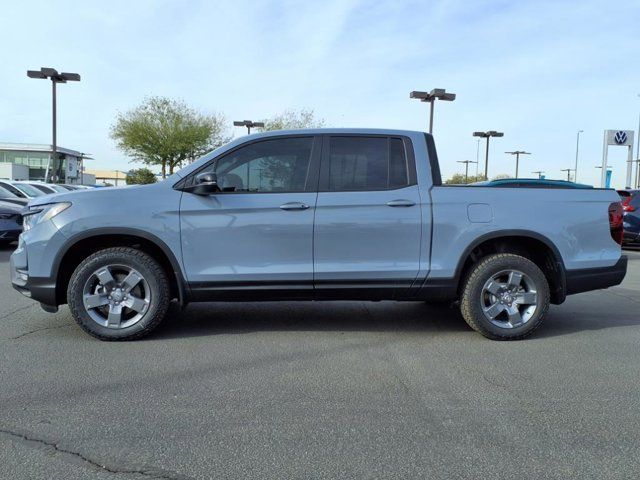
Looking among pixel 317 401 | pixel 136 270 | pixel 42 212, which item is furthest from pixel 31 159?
pixel 317 401

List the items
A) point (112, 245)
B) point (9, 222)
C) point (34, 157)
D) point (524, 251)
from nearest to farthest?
1. point (112, 245)
2. point (524, 251)
3. point (9, 222)
4. point (34, 157)

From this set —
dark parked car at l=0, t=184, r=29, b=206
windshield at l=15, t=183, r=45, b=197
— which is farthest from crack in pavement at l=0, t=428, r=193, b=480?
windshield at l=15, t=183, r=45, b=197

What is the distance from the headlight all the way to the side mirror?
1.13 metres

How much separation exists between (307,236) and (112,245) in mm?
1834

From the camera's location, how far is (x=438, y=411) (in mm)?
3619

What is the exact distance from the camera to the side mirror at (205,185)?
4.86 metres

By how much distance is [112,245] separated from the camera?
526 cm

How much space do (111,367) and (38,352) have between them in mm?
840

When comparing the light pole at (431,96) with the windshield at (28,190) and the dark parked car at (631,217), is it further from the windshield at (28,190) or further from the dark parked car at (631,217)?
the windshield at (28,190)

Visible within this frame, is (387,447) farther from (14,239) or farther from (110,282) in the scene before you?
(14,239)

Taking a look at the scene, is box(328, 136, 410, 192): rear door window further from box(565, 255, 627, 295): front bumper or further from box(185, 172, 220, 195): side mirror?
box(565, 255, 627, 295): front bumper

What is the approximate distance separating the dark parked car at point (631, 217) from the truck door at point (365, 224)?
10912 mm

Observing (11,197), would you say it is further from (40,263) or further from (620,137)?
(620,137)

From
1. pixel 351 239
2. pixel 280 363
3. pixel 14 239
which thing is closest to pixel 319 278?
pixel 351 239
